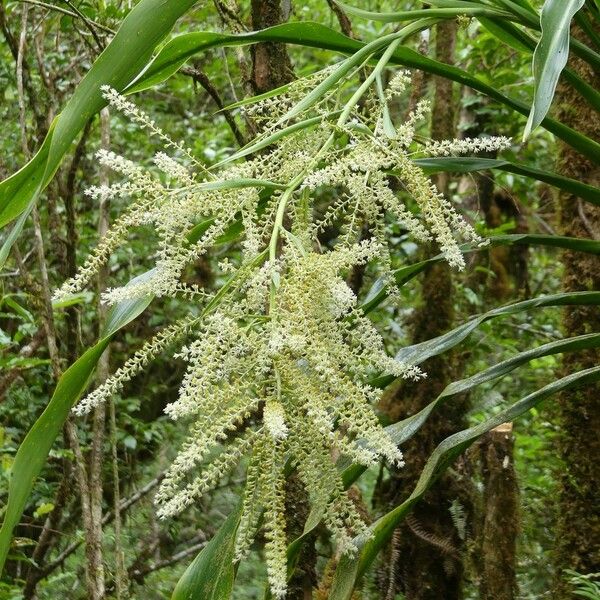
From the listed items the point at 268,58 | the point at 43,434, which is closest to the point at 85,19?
the point at 268,58

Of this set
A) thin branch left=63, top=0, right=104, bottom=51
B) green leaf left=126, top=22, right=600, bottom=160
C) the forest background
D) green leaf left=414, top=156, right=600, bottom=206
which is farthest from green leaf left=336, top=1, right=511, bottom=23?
thin branch left=63, top=0, right=104, bottom=51

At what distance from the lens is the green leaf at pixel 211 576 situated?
1143 mm

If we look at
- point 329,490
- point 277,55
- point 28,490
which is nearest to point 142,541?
point 277,55

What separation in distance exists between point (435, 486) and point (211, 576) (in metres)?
1.59

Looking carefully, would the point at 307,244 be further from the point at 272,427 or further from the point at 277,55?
the point at 277,55

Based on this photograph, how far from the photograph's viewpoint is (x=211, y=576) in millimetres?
1160

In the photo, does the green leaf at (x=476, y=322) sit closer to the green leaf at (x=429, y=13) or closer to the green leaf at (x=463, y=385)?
the green leaf at (x=463, y=385)

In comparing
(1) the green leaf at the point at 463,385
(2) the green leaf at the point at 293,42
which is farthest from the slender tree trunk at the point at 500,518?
(2) the green leaf at the point at 293,42

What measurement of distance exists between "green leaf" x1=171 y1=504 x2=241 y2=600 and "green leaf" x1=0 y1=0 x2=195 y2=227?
53 cm

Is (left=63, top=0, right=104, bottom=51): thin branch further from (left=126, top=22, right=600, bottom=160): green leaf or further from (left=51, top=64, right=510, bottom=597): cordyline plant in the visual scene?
(left=51, top=64, right=510, bottom=597): cordyline plant

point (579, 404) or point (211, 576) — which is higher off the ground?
point (579, 404)

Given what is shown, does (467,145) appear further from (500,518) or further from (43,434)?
(500,518)

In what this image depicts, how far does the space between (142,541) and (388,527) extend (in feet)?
6.46

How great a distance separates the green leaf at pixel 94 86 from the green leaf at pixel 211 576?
525 mm
